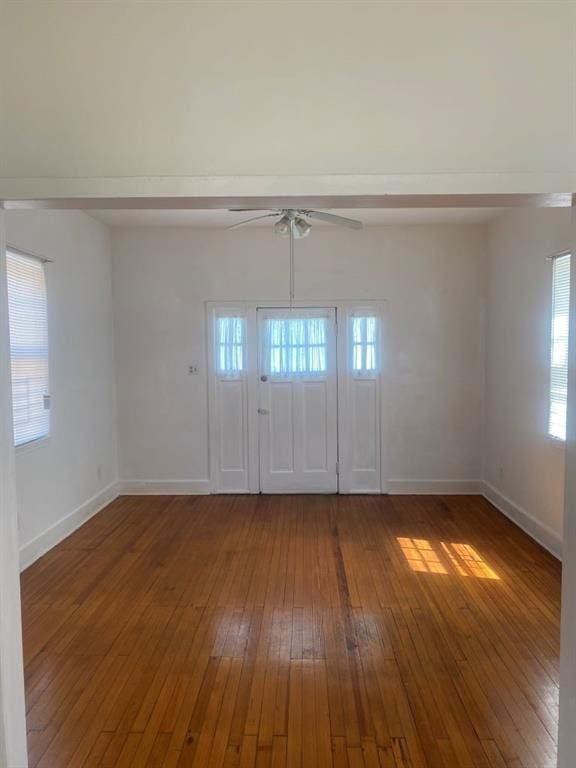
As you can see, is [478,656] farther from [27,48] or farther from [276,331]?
[276,331]

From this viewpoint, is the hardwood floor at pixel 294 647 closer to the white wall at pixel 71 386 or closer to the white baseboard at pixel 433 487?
the white wall at pixel 71 386

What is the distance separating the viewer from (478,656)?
2.58 m

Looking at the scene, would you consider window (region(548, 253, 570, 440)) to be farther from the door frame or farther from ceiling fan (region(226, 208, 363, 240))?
the door frame

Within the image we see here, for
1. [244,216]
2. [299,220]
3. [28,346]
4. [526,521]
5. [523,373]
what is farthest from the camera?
[244,216]

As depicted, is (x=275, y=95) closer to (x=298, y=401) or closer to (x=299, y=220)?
(x=299, y=220)

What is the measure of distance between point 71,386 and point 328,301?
9.12ft

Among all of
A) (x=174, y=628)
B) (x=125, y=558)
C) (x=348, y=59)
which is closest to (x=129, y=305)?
(x=125, y=558)

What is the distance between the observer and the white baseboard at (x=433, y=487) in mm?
5551

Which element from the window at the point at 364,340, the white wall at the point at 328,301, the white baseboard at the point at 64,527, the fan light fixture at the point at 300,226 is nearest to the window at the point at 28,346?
the white baseboard at the point at 64,527

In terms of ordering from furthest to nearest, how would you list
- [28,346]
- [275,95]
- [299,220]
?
[28,346] < [299,220] < [275,95]

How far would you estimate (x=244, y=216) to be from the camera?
4.83 meters

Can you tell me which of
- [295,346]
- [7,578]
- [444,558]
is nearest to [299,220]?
[295,346]

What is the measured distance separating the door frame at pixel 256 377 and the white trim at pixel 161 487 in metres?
0.19

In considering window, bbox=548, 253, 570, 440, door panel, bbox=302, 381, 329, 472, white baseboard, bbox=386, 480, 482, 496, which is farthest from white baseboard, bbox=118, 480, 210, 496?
window, bbox=548, 253, 570, 440
